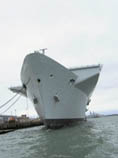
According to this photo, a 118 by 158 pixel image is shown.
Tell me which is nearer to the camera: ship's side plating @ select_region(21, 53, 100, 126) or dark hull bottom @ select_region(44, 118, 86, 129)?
ship's side plating @ select_region(21, 53, 100, 126)

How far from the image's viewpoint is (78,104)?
22.0 metres

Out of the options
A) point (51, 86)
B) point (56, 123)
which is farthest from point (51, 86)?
point (56, 123)

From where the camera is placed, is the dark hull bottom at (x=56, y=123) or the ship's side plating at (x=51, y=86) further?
the dark hull bottom at (x=56, y=123)

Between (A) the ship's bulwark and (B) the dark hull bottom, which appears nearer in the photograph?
(A) the ship's bulwark

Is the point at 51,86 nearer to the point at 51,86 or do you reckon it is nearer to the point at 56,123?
the point at 51,86

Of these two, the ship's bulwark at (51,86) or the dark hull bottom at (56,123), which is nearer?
the ship's bulwark at (51,86)

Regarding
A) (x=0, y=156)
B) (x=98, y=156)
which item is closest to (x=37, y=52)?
(x=0, y=156)

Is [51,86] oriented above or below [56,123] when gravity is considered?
above

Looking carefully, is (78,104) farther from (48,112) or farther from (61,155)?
(61,155)

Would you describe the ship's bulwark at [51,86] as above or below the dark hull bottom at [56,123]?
above

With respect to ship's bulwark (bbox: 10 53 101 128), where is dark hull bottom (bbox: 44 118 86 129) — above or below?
below

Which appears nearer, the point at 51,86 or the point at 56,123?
the point at 51,86

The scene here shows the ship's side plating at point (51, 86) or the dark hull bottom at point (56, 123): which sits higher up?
the ship's side plating at point (51, 86)

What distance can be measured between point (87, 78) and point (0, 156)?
1273cm
